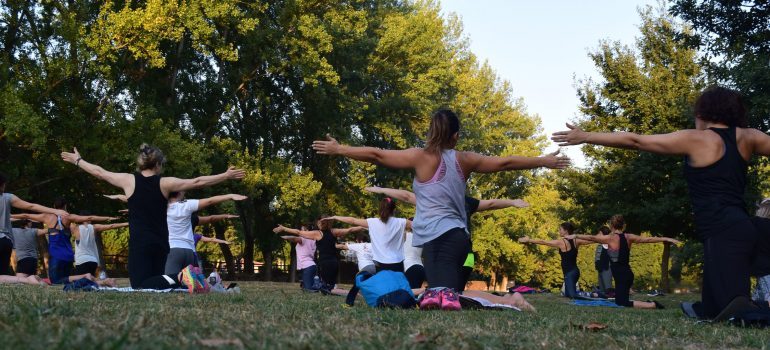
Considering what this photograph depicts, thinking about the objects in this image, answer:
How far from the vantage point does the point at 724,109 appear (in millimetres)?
7805

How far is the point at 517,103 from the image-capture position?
187ft

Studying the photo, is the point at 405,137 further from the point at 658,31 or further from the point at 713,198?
the point at 713,198

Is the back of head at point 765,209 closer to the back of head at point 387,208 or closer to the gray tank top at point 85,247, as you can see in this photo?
the back of head at point 387,208

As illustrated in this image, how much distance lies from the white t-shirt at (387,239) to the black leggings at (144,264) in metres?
3.88

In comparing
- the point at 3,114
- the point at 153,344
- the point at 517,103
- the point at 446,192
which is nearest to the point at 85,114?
the point at 3,114

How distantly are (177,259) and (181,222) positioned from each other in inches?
23.3

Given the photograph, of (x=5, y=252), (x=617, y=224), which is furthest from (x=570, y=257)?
(x=5, y=252)

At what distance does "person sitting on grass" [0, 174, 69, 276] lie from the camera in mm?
14500

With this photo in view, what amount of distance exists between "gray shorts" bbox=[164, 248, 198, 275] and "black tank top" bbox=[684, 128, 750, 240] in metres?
8.68

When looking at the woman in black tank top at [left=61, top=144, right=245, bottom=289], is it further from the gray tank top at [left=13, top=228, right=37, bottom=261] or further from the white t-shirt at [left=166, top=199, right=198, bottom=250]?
the gray tank top at [left=13, top=228, right=37, bottom=261]

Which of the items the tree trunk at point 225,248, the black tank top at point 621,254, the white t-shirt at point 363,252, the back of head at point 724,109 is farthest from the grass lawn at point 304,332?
the tree trunk at point 225,248

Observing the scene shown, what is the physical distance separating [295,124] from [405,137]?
18.3 ft

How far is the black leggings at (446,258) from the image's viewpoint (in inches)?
331

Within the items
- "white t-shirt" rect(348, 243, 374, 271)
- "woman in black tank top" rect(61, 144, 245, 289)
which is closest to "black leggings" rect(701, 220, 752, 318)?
"woman in black tank top" rect(61, 144, 245, 289)
